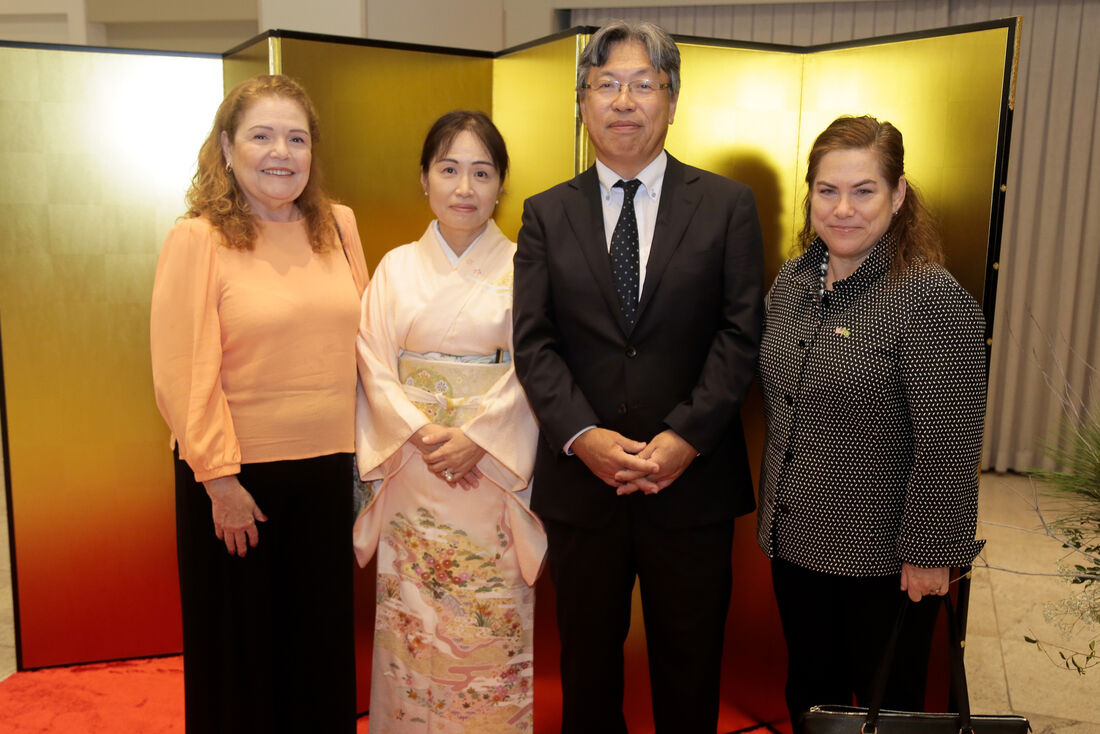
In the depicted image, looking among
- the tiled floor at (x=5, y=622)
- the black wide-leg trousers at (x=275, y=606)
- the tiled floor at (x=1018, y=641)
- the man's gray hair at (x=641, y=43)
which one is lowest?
the tiled floor at (x=5, y=622)

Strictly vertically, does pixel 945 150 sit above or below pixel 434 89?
below

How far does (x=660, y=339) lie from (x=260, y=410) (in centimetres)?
84

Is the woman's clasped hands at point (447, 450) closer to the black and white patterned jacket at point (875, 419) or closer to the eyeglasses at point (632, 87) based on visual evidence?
the black and white patterned jacket at point (875, 419)

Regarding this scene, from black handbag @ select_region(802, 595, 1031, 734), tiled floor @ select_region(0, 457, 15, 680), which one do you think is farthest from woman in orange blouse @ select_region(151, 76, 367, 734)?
tiled floor @ select_region(0, 457, 15, 680)

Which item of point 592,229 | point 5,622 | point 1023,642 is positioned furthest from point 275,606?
point 1023,642

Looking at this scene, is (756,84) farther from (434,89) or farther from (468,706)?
(468,706)

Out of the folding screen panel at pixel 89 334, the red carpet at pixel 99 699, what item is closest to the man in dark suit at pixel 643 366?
the red carpet at pixel 99 699

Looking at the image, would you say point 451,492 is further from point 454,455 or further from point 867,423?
point 867,423

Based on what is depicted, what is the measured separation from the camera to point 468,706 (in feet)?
6.88

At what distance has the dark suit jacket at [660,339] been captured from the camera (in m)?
1.81

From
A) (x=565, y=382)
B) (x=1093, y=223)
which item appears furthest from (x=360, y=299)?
(x=1093, y=223)

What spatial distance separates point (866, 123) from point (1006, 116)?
1.51ft

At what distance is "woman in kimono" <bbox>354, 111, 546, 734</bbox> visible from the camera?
201cm

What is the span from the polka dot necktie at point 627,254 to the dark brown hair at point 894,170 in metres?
0.37
